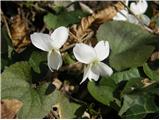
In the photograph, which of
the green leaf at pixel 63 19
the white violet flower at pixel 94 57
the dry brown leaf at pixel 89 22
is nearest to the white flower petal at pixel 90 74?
the white violet flower at pixel 94 57

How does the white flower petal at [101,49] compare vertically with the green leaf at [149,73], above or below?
above

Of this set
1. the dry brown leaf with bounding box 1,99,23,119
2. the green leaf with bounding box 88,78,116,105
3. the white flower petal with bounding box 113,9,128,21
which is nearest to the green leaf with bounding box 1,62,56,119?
the dry brown leaf with bounding box 1,99,23,119

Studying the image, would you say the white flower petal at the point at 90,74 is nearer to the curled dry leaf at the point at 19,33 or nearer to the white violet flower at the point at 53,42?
the white violet flower at the point at 53,42

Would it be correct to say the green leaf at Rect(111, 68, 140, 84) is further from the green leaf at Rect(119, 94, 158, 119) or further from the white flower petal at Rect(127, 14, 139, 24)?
the white flower petal at Rect(127, 14, 139, 24)

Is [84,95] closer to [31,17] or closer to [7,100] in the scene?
[7,100]

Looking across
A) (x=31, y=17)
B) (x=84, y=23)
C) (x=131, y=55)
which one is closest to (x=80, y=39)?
(x=84, y=23)
